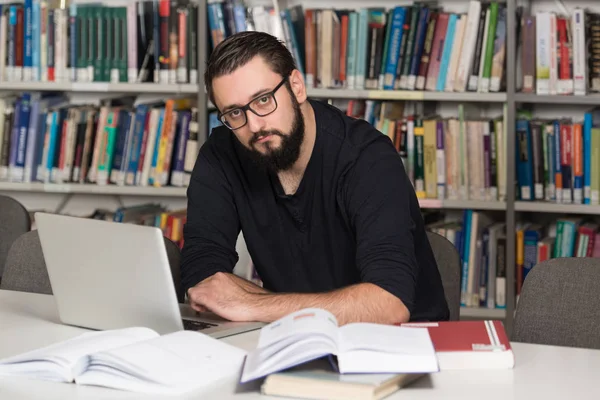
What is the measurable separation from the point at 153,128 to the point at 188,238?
1602mm

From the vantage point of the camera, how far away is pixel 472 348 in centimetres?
157

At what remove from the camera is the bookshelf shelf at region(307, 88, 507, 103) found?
3.42 m

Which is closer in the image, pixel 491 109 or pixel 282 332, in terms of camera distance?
pixel 282 332

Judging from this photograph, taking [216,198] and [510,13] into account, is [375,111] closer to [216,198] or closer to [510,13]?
[510,13]

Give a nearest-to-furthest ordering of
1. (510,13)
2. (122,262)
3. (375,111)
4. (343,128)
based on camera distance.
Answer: (122,262) < (343,128) < (510,13) < (375,111)

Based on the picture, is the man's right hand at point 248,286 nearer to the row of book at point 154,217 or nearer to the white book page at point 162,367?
the white book page at point 162,367

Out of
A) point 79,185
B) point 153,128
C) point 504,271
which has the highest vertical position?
point 153,128

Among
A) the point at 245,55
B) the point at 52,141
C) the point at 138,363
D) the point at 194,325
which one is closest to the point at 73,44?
the point at 52,141

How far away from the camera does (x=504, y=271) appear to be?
11.5ft

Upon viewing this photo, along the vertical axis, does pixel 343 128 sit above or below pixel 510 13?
below

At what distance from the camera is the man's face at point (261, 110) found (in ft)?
6.84

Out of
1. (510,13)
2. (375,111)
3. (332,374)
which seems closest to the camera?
(332,374)

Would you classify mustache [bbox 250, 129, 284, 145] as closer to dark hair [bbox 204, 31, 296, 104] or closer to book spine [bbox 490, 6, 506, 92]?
dark hair [bbox 204, 31, 296, 104]

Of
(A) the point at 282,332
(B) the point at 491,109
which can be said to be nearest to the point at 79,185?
(B) the point at 491,109
